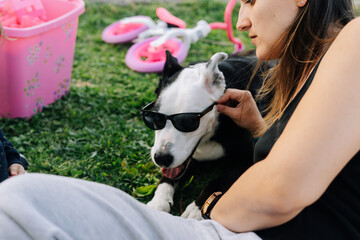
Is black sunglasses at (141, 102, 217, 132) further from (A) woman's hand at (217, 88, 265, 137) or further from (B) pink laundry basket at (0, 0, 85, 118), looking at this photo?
(B) pink laundry basket at (0, 0, 85, 118)

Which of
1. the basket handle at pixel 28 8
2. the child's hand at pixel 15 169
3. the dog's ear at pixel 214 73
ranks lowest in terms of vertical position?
the child's hand at pixel 15 169

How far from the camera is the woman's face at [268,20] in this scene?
137 cm

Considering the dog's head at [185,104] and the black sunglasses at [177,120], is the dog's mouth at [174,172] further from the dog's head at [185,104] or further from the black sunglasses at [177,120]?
the black sunglasses at [177,120]

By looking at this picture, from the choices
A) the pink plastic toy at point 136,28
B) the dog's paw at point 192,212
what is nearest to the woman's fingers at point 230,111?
the dog's paw at point 192,212

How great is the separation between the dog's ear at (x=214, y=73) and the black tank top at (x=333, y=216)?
2.83 feet

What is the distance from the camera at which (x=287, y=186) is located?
3.39 ft

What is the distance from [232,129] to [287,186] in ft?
3.89

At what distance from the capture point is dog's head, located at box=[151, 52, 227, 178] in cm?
197

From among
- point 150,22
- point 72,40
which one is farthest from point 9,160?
point 150,22

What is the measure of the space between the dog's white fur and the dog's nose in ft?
0.06

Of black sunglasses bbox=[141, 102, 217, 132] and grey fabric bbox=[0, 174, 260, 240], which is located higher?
grey fabric bbox=[0, 174, 260, 240]

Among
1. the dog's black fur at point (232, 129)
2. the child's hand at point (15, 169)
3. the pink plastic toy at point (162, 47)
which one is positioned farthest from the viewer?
the pink plastic toy at point (162, 47)

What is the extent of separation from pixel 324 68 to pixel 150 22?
332 centimetres

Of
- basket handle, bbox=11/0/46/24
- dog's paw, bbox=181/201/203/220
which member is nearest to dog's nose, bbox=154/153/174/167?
dog's paw, bbox=181/201/203/220
